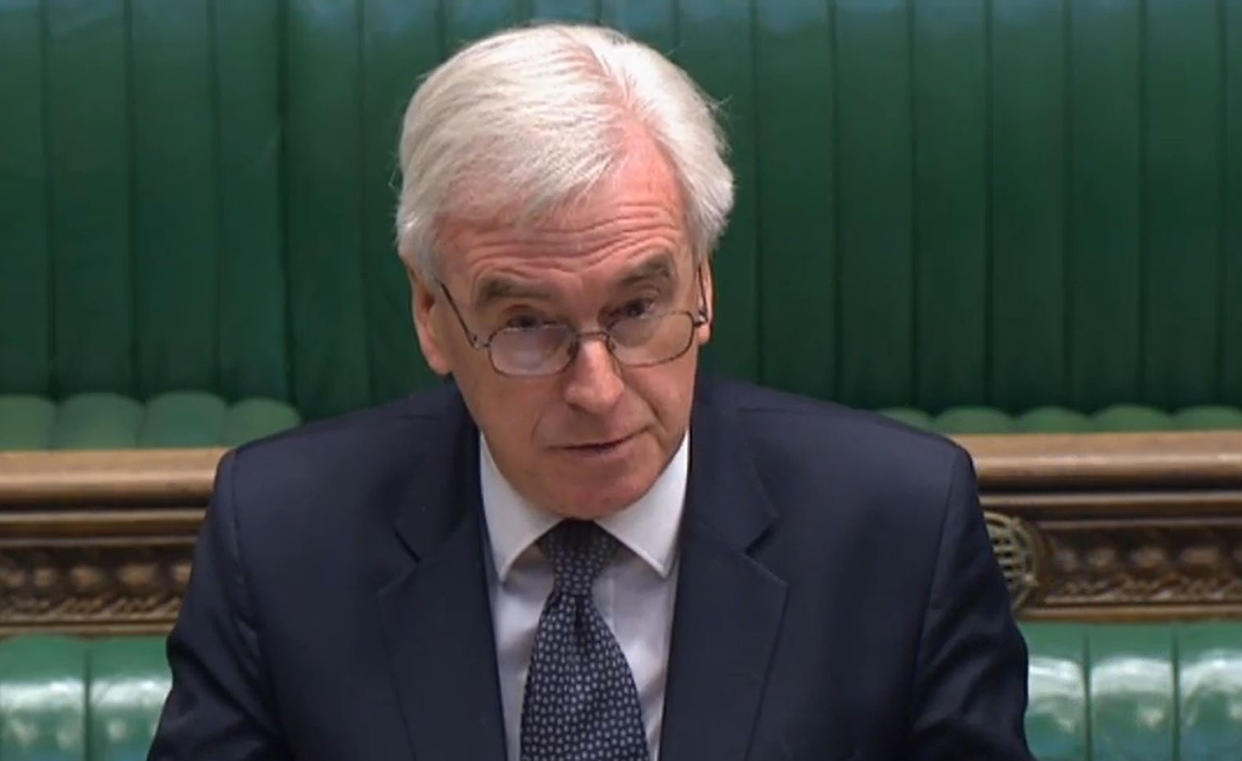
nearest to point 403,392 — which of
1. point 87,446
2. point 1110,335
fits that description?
point 87,446

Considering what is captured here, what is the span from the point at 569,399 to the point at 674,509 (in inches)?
7.9

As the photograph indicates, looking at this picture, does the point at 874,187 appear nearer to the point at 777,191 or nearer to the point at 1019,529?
the point at 777,191

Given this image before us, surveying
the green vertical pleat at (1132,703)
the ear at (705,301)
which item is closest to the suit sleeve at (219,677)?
the ear at (705,301)

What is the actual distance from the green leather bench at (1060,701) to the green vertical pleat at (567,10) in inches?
52.3

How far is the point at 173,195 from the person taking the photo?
3941 millimetres

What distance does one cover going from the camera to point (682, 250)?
188cm

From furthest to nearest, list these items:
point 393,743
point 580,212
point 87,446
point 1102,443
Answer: point 87,446 < point 1102,443 < point 393,743 < point 580,212

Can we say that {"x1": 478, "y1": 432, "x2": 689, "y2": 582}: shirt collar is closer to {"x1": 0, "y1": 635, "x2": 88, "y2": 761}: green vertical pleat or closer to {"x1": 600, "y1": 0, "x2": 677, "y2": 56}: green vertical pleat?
{"x1": 0, "y1": 635, "x2": 88, "y2": 761}: green vertical pleat

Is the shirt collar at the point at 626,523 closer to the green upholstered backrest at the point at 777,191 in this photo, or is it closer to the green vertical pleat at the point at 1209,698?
the green vertical pleat at the point at 1209,698

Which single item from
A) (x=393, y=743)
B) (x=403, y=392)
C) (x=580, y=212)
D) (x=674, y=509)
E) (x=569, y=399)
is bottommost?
(x=403, y=392)

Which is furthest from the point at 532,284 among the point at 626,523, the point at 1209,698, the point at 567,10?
the point at 567,10

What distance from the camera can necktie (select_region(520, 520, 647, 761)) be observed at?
6.47ft

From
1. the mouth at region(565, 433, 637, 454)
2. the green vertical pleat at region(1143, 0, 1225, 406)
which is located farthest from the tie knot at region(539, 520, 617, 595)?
the green vertical pleat at region(1143, 0, 1225, 406)

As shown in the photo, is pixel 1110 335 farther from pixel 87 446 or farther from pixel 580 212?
pixel 580 212
